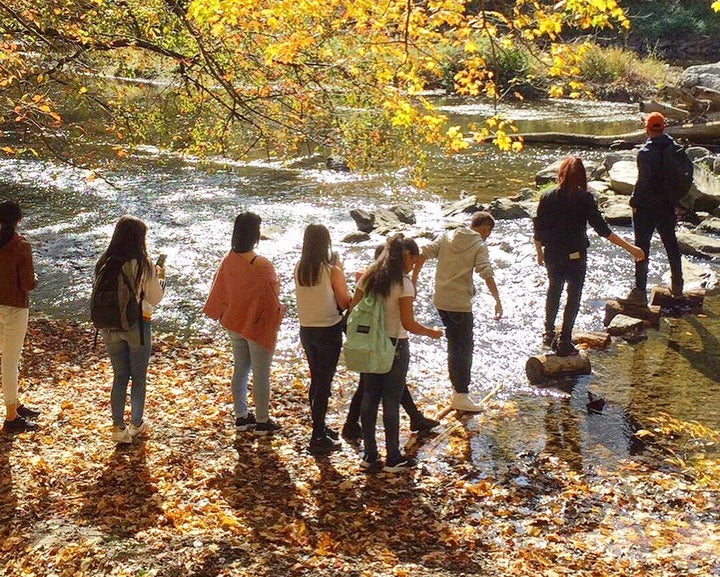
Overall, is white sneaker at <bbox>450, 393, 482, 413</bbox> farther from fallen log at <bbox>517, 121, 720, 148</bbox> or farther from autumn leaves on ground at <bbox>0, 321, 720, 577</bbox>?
fallen log at <bbox>517, 121, 720, 148</bbox>

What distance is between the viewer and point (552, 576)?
198 inches

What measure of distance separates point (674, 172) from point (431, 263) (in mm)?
4607

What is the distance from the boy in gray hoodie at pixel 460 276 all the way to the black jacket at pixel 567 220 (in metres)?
1.25

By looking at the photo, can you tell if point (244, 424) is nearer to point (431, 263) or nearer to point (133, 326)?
point (133, 326)

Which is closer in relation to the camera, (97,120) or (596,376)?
(596,376)

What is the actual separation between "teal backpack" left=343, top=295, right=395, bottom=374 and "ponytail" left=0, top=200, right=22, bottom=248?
306 cm

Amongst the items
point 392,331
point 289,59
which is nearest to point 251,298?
point 392,331

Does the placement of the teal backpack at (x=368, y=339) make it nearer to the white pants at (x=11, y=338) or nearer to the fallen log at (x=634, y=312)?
the white pants at (x=11, y=338)

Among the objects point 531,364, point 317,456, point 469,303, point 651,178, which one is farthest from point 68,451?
point 651,178

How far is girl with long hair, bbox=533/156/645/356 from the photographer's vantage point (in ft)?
27.1

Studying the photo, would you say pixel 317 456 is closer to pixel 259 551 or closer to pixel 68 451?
pixel 259 551

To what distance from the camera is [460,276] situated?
7395 mm

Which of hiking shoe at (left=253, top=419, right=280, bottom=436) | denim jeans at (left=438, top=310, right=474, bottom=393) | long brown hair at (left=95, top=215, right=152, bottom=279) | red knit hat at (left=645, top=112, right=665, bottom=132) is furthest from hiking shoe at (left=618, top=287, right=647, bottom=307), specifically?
long brown hair at (left=95, top=215, right=152, bottom=279)

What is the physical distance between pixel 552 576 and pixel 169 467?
326 cm
